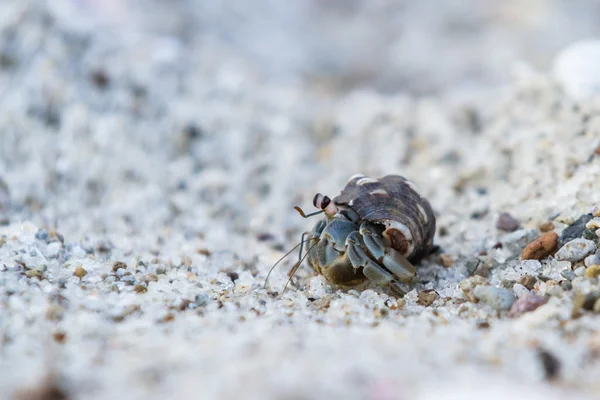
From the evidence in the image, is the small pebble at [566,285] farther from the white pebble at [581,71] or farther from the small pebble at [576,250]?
the white pebble at [581,71]

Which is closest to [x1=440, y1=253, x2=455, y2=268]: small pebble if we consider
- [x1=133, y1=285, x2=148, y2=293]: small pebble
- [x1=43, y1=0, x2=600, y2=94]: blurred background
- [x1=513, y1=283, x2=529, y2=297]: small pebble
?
[x1=513, y1=283, x2=529, y2=297]: small pebble

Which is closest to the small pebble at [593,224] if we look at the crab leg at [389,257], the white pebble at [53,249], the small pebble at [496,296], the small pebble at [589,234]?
the small pebble at [589,234]

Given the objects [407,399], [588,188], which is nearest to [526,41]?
[588,188]

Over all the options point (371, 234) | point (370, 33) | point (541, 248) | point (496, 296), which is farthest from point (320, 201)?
point (370, 33)

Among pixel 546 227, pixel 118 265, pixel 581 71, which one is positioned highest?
pixel 581 71

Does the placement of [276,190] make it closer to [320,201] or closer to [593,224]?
[320,201]

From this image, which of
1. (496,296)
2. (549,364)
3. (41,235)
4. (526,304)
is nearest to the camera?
(549,364)
